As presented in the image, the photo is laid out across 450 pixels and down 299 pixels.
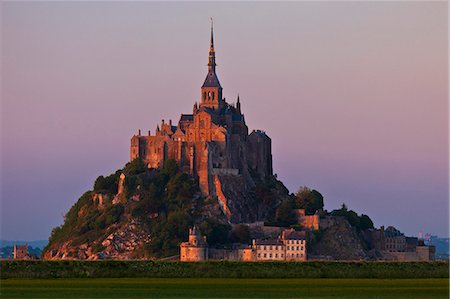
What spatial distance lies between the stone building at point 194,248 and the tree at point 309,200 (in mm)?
14963

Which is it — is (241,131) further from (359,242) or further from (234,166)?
(359,242)

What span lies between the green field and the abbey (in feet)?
189

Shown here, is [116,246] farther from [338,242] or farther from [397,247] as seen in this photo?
[397,247]

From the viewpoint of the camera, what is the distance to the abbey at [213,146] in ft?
411

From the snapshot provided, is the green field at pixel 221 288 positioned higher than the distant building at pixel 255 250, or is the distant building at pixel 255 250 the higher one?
the distant building at pixel 255 250

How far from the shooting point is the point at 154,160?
12862 centimetres

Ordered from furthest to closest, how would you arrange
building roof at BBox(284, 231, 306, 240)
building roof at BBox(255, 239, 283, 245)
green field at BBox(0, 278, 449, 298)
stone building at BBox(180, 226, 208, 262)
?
1. building roof at BBox(284, 231, 306, 240)
2. building roof at BBox(255, 239, 283, 245)
3. stone building at BBox(180, 226, 208, 262)
4. green field at BBox(0, 278, 449, 298)

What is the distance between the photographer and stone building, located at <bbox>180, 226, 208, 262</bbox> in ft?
375

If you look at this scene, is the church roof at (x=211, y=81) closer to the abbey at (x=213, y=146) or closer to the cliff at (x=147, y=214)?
the abbey at (x=213, y=146)

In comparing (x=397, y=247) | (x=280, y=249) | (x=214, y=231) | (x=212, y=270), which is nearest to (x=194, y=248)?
(x=214, y=231)

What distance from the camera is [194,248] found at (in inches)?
4510

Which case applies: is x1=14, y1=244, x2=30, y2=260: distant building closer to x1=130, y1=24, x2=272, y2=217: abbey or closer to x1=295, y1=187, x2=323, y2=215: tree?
x1=130, y1=24, x2=272, y2=217: abbey

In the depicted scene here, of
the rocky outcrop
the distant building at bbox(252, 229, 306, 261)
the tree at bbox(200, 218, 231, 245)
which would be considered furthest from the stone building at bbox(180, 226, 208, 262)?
the rocky outcrop

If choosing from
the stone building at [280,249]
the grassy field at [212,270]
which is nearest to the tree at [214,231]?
the stone building at [280,249]
